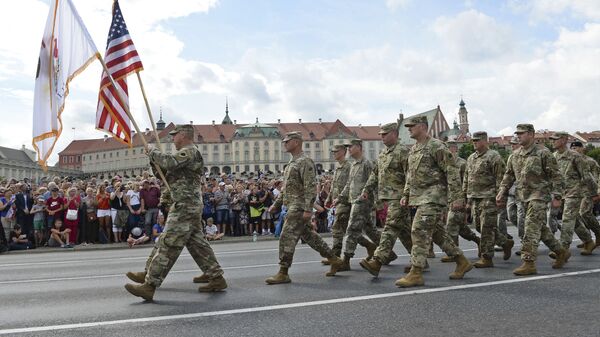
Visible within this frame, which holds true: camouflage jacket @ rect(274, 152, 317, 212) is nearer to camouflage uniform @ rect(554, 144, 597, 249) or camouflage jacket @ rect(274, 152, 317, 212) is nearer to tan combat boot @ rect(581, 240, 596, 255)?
camouflage uniform @ rect(554, 144, 597, 249)

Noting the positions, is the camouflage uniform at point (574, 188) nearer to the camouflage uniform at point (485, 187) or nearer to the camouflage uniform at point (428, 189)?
the camouflage uniform at point (485, 187)

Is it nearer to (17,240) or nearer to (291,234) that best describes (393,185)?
(291,234)

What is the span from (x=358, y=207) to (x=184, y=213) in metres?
3.38

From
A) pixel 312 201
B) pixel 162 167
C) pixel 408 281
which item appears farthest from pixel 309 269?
pixel 162 167

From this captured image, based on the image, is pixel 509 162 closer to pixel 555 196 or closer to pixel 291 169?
pixel 555 196

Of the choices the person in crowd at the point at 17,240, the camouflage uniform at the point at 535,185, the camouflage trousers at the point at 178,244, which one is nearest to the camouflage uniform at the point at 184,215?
the camouflage trousers at the point at 178,244

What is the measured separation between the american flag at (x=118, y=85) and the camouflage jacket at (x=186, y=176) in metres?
0.90

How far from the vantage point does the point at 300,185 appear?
8.35 meters

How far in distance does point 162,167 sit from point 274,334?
2.93 m

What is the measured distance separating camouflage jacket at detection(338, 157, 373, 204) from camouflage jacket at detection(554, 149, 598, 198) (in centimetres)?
380

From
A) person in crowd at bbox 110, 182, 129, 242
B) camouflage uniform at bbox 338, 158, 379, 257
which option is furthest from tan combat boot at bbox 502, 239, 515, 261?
person in crowd at bbox 110, 182, 129, 242

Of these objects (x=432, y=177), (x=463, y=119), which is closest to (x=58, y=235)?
(x=432, y=177)

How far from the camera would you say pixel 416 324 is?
520 centimetres

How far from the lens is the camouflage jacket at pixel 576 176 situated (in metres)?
10.8
